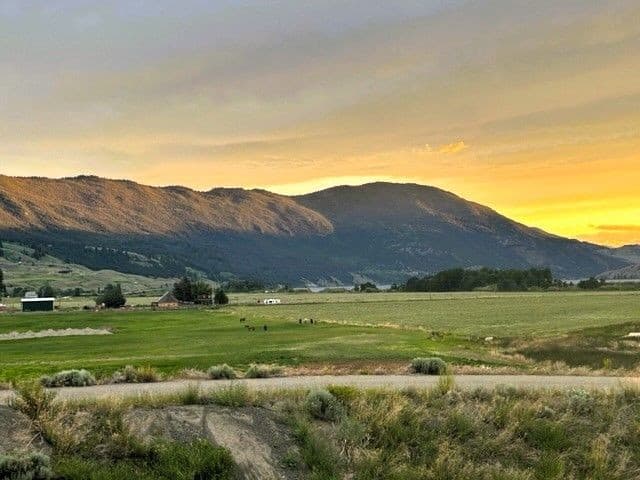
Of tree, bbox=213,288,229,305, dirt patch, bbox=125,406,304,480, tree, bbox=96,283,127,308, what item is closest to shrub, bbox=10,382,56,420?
dirt patch, bbox=125,406,304,480

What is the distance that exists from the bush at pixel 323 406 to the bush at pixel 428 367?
1025cm

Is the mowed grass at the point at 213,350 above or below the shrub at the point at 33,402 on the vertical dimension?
below

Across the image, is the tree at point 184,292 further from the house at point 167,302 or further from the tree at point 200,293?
the house at point 167,302

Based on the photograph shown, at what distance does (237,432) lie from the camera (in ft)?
53.4

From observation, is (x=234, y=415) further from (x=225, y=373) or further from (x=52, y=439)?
(x=225, y=373)

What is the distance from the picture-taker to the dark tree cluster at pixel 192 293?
175 m

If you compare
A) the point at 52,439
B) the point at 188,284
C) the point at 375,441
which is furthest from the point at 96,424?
the point at 188,284

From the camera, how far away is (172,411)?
16703mm

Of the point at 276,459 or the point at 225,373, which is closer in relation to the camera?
the point at 276,459

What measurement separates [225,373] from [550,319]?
66.5 m

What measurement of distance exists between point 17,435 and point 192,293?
162m

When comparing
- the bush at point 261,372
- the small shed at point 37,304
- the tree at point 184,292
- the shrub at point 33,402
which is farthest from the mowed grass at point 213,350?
the tree at point 184,292

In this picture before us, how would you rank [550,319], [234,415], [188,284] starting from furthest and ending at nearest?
[188,284]
[550,319]
[234,415]

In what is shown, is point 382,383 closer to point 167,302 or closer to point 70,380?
point 70,380
